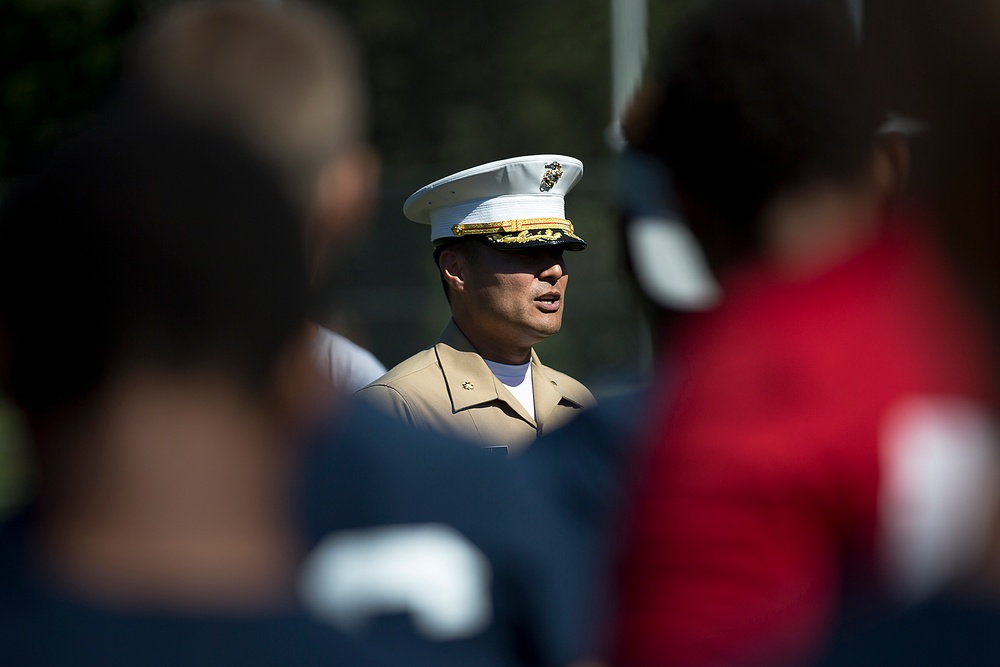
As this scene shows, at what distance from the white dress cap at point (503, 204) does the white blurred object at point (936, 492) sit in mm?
2475

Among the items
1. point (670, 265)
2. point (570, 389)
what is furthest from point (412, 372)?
point (670, 265)

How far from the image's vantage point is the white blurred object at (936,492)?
1120 millimetres

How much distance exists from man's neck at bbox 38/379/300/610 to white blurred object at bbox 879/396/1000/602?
559 millimetres

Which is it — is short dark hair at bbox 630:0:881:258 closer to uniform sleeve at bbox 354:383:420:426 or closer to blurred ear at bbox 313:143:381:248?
blurred ear at bbox 313:143:381:248

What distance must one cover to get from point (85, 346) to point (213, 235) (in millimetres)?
151

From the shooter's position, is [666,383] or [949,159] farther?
[666,383]

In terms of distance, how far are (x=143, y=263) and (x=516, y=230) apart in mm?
2628

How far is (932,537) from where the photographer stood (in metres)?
1.14

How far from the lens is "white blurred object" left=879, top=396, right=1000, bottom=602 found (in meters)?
1.12

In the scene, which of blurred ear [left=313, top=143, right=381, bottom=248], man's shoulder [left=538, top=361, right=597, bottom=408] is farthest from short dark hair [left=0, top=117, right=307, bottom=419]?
man's shoulder [left=538, top=361, right=597, bottom=408]

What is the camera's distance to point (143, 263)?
106 centimetres

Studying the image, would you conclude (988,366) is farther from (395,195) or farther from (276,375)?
(395,195)

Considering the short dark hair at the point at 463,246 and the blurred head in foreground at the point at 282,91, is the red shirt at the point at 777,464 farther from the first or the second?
the short dark hair at the point at 463,246

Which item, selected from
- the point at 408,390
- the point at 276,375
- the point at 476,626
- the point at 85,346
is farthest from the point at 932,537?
the point at 408,390
